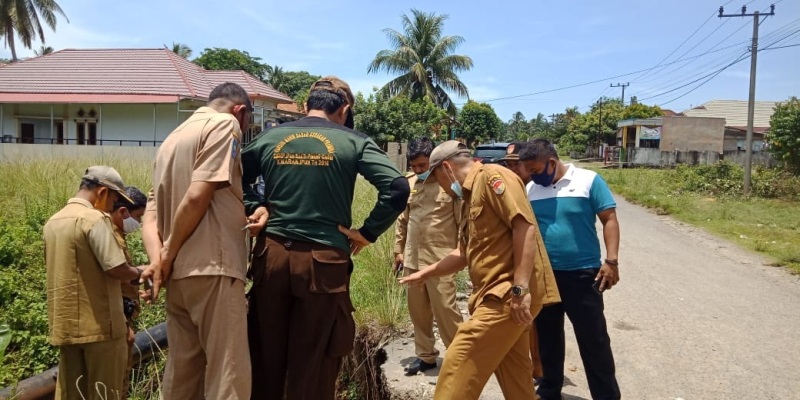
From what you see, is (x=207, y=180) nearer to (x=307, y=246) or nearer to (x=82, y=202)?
(x=307, y=246)

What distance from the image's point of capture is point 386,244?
680 cm

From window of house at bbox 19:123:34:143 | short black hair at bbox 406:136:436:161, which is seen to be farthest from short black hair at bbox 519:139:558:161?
window of house at bbox 19:123:34:143

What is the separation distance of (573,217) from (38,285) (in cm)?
496

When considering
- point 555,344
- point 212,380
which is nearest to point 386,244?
point 555,344

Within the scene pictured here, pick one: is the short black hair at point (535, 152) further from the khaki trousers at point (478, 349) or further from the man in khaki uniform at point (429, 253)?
the khaki trousers at point (478, 349)

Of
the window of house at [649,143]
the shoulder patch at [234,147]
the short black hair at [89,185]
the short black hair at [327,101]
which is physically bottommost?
the short black hair at [89,185]

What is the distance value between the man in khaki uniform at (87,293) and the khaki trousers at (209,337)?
2.88ft

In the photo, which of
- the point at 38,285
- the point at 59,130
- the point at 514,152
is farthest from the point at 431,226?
the point at 59,130

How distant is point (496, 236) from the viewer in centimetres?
315

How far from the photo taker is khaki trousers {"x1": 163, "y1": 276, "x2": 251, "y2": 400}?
2584 mm

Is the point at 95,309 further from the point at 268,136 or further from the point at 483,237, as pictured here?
the point at 483,237

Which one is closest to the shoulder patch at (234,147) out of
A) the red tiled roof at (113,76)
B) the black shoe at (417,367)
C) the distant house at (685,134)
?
the black shoe at (417,367)

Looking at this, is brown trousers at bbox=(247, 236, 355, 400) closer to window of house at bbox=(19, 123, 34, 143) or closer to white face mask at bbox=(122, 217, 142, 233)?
white face mask at bbox=(122, 217, 142, 233)

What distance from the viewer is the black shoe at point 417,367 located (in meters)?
4.67
